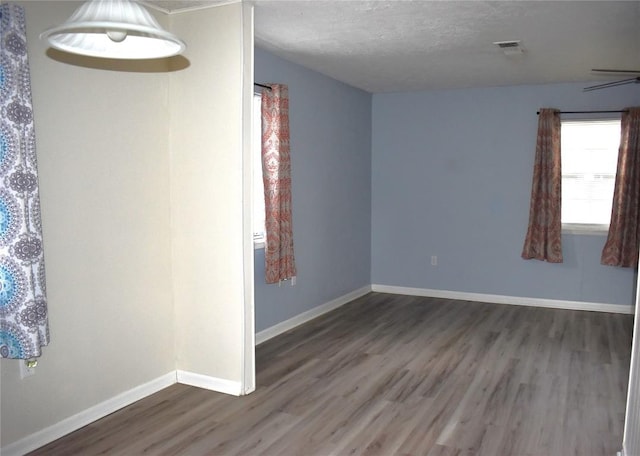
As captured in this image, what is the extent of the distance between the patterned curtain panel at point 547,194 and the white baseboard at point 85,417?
411 centimetres

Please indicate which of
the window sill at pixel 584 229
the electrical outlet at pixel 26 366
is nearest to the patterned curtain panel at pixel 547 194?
the window sill at pixel 584 229

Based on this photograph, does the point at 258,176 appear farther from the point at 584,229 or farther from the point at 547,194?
the point at 584,229

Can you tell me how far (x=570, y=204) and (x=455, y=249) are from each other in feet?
4.36

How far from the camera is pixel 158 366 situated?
363 cm

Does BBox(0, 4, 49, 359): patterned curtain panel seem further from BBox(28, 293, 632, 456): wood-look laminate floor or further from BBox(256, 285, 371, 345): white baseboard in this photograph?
BBox(256, 285, 371, 345): white baseboard

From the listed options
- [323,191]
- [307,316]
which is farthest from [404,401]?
[323,191]

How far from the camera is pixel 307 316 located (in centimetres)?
547

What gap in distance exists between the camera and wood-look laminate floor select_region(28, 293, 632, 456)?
9.57 feet

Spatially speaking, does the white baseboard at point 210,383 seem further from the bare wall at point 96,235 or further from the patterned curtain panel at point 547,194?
the patterned curtain panel at point 547,194

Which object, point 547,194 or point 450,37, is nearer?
point 450,37

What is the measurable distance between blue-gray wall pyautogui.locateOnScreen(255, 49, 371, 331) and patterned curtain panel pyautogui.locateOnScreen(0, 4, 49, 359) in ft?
7.35

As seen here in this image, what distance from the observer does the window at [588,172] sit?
583 centimetres

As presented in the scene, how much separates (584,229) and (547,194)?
55 cm

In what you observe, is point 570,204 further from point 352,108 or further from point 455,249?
point 352,108
